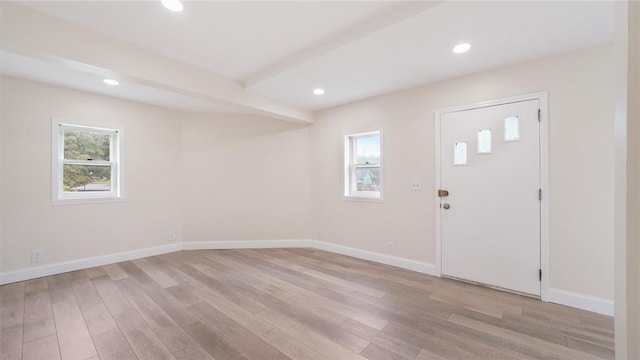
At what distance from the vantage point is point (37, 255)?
322 cm

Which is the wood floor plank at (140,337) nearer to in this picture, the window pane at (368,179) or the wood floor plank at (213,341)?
the wood floor plank at (213,341)

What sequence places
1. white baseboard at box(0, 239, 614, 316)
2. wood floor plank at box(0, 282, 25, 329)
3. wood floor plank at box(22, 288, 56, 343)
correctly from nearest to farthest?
wood floor plank at box(22, 288, 56, 343)
wood floor plank at box(0, 282, 25, 329)
white baseboard at box(0, 239, 614, 316)

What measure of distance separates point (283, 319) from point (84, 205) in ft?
11.1

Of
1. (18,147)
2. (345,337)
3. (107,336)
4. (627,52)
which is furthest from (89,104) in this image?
(627,52)

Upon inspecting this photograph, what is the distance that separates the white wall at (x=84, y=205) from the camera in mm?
3061

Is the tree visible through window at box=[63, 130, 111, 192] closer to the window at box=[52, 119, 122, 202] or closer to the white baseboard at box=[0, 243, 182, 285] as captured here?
the window at box=[52, 119, 122, 202]

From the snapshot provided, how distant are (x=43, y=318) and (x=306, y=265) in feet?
8.68

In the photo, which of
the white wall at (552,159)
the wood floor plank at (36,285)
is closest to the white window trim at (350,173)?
the white wall at (552,159)

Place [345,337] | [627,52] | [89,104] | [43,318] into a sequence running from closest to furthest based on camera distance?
[627,52] < [345,337] < [43,318] < [89,104]

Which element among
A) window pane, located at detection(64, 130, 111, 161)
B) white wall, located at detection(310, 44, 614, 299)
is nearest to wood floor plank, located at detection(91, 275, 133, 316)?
window pane, located at detection(64, 130, 111, 161)

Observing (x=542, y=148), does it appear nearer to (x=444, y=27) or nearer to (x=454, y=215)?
(x=454, y=215)

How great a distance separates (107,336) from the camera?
2000 mm

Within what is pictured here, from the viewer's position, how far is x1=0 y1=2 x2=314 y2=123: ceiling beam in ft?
6.31

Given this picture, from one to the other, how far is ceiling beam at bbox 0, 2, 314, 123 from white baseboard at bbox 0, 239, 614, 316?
100 inches
